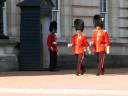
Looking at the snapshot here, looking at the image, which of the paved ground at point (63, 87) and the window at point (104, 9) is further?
the window at point (104, 9)

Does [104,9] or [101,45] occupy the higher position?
[104,9]

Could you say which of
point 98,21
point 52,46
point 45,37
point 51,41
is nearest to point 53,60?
point 52,46

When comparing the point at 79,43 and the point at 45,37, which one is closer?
the point at 79,43

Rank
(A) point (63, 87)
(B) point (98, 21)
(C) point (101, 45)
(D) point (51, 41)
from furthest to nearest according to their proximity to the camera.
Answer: (D) point (51, 41) < (B) point (98, 21) < (C) point (101, 45) < (A) point (63, 87)

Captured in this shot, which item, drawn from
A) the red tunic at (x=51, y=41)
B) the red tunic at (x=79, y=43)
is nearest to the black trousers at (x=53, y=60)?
the red tunic at (x=51, y=41)

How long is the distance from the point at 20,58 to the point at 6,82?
14.6ft

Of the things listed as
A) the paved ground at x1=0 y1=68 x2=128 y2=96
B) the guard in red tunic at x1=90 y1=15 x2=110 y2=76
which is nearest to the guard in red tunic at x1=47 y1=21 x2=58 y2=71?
the guard in red tunic at x1=90 y1=15 x2=110 y2=76

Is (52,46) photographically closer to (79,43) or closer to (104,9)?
(79,43)

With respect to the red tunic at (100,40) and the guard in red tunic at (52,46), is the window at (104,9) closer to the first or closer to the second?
the guard in red tunic at (52,46)

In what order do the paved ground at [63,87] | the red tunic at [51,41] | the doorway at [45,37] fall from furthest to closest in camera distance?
the doorway at [45,37] < the red tunic at [51,41] < the paved ground at [63,87]

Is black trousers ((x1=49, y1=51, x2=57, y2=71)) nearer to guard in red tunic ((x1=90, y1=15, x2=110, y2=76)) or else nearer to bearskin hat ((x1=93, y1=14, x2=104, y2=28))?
bearskin hat ((x1=93, y1=14, x2=104, y2=28))

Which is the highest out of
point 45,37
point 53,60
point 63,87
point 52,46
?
point 45,37

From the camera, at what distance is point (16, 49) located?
15.4 metres

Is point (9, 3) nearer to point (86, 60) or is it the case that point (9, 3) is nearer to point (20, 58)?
point (20, 58)
